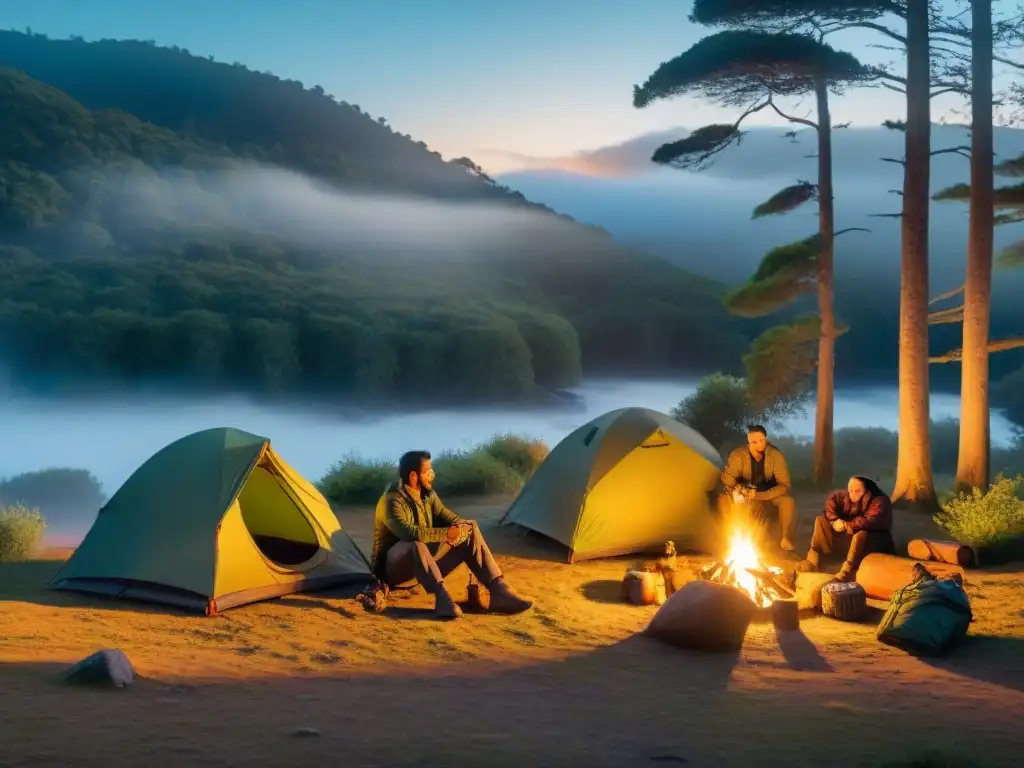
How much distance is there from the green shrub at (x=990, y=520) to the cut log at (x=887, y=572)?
132 centimetres

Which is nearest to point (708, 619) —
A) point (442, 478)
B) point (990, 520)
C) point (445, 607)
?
point (445, 607)

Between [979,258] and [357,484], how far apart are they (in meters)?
8.49

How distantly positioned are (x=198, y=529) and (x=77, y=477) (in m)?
20.1

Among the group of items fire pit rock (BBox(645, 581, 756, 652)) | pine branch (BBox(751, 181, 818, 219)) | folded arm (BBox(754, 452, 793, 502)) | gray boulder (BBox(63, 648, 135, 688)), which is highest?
pine branch (BBox(751, 181, 818, 219))

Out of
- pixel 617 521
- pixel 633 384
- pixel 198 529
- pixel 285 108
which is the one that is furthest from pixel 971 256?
pixel 285 108

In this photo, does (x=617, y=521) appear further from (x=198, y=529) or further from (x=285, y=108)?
(x=285, y=108)

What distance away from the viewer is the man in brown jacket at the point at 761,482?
7938 mm

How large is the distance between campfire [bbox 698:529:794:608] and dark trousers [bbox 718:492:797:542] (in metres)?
1.15

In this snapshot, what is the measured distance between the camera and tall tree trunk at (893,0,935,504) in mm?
10375

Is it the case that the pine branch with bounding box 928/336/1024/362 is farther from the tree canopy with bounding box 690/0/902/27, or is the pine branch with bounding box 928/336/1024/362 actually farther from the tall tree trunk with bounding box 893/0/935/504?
the tree canopy with bounding box 690/0/902/27

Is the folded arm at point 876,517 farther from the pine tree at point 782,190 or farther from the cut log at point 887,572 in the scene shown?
the pine tree at point 782,190

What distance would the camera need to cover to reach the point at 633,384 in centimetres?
3200

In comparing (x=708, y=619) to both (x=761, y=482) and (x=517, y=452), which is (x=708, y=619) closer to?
(x=761, y=482)

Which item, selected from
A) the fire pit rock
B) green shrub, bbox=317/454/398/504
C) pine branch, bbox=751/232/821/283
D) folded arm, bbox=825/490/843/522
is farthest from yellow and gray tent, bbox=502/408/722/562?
pine branch, bbox=751/232/821/283
